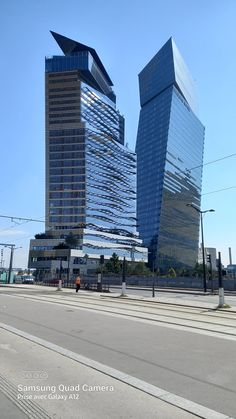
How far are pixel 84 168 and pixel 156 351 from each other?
514ft

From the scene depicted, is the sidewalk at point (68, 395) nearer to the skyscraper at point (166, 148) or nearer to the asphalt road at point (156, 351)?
the asphalt road at point (156, 351)

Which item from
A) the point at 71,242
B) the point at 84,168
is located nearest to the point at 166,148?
the point at 71,242

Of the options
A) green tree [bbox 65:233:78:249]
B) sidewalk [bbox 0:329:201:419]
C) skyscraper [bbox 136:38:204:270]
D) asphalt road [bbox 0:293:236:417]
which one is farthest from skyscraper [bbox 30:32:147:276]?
sidewalk [bbox 0:329:201:419]

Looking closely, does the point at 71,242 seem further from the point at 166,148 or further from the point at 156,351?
the point at 156,351

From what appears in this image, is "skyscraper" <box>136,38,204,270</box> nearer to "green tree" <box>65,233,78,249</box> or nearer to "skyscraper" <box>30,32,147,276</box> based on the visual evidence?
"skyscraper" <box>30,32,147,276</box>

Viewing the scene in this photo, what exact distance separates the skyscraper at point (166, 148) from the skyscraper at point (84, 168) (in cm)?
1171

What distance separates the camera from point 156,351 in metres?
9.73

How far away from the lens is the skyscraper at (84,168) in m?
163

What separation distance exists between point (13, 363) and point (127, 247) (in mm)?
169259

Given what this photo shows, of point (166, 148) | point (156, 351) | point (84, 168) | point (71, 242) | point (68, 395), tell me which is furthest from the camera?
point (84, 168)

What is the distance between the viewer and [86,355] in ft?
30.2

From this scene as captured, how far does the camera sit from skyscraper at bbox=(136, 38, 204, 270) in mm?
131000

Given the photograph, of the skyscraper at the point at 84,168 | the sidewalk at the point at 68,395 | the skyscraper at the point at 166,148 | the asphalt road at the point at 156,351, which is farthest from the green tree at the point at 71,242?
the sidewalk at the point at 68,395

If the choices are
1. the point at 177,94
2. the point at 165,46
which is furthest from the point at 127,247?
the point at 165,46
